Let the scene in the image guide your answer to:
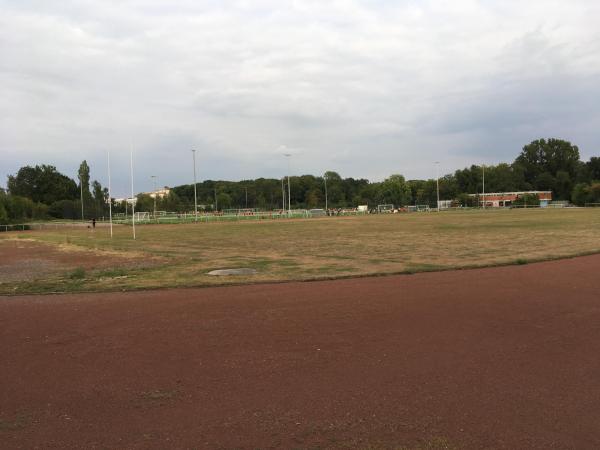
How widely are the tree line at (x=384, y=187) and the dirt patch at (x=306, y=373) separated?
115 metres

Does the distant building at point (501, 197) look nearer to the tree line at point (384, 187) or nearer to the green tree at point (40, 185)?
the tree line at point (384, 187)

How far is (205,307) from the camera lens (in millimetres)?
9945

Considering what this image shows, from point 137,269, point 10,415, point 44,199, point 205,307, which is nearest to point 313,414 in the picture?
point 10,415

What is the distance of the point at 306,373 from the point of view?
5.88 m

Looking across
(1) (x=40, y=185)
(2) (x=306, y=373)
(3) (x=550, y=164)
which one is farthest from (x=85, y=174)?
(3) (x=550, y=164)

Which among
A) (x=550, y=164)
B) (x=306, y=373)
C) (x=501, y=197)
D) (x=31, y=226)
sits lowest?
(x=306, y=373)

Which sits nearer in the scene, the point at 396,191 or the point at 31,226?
the point at 31,226

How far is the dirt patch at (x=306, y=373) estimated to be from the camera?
438 centimetres

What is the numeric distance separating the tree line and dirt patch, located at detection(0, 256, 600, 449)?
11542cm

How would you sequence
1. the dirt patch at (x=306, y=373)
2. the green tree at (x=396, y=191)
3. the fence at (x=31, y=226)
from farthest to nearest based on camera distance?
1. the green tree at (x=396, y=191)
2. the fence at (x=31, y=226)
3. the dirt patch at (x=306, y=373)

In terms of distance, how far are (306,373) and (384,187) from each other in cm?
17057

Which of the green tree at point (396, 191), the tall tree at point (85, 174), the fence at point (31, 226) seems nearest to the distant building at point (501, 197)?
the green tree at point (396, 191)

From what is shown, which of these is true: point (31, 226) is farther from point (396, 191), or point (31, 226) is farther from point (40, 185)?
point (396, 191)

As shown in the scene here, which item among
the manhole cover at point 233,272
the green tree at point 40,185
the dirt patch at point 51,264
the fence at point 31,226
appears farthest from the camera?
the green tree at point 40,185
